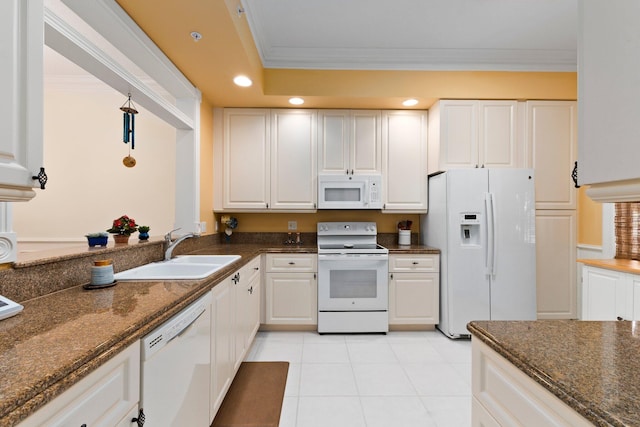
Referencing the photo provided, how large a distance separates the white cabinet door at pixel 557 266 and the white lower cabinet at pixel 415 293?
1.10 m

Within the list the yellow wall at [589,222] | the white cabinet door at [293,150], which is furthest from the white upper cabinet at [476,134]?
the white cabinet door at [293,150]

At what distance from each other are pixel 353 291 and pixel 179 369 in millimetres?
2046

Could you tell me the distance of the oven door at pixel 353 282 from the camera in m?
2.97

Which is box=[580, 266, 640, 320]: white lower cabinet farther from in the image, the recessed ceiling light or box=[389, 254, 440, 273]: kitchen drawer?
the recessed ceiling light

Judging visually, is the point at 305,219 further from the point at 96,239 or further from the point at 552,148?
the point at 552,148

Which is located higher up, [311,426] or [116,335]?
[116,335]

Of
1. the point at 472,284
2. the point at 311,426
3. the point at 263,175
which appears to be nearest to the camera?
the point at 311,426

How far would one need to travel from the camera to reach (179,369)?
1179 millimetres

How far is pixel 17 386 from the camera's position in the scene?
22.0 inches

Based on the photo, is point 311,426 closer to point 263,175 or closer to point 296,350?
point 296,350

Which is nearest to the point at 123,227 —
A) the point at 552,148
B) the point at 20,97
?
the point at 20,97

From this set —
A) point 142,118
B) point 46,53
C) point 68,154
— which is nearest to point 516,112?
point 142,118

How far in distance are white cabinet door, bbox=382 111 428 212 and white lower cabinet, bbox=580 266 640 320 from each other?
154 centimetres

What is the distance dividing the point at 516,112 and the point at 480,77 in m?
0.54
